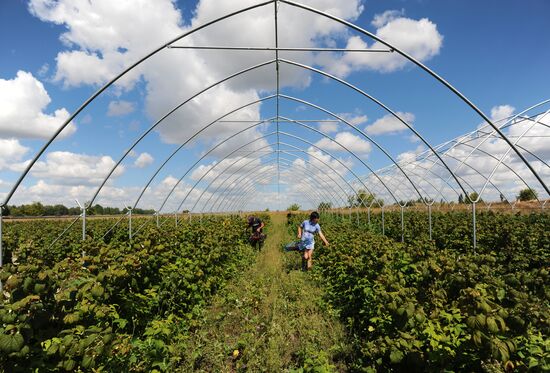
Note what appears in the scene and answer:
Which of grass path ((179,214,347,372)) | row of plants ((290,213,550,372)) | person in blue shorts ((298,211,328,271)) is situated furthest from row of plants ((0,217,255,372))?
person in blue shorts ((298,211,328,271))

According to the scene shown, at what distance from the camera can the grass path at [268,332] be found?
4.63 meters

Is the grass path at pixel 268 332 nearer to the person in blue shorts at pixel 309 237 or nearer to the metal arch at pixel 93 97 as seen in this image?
the person in blue shorts at pixel 309 237

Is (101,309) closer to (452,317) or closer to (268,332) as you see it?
(268,332)

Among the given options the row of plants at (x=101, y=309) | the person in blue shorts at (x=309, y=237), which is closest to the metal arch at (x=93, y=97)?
the row of plants at (x=101, y=309)

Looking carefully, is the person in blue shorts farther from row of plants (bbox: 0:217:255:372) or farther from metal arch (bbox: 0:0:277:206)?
metal arch (bbox: 0:0:277:206)

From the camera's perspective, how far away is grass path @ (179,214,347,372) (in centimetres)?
463

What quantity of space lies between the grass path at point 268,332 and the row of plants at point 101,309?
361 mm

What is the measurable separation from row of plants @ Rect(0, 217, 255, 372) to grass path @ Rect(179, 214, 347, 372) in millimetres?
361

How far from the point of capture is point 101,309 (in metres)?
3.66

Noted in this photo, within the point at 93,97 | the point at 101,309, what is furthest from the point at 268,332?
the point at 93,97

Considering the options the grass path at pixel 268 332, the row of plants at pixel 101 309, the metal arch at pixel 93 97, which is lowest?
the grass path at pixel 268 332

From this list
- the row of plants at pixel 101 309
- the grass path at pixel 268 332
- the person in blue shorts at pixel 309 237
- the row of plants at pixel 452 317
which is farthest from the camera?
the person in blue shorts at pixel 309 237

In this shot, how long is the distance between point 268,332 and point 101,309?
2.67 metres

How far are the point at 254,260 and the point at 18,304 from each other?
10283 millimetres
